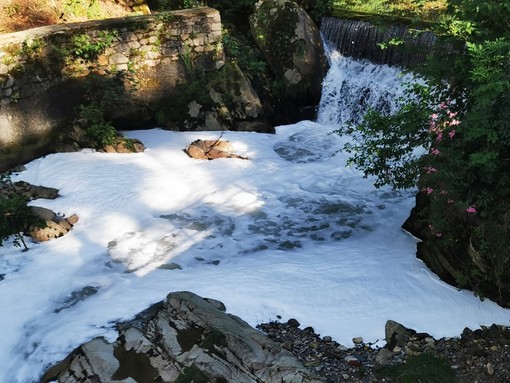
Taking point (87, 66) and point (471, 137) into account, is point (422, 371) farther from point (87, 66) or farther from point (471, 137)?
point (87, 66)

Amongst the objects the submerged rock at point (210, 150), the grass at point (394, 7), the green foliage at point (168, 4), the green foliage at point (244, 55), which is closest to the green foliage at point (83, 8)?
the green foliage at point (168, 4)

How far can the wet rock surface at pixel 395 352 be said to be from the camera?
4.30 meters

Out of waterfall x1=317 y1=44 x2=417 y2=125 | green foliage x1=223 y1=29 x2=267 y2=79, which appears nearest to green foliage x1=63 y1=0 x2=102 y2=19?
green foliage x1=223 y1=29 x2=267 y2=79

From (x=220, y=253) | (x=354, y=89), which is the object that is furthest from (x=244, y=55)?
(x=220, y=253)

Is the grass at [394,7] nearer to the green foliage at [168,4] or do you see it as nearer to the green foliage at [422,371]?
the green foliage at [168,4]

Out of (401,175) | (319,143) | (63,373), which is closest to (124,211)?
(63,373)

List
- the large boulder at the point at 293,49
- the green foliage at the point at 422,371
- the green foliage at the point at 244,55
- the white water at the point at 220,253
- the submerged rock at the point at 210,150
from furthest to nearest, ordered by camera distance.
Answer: the large boulder at the point at 293,49, the green foliage at the point at 244,55, the submerged rock at the point at 210,150, the white water at the point at 220,253, the green foliage at the point at 422,371

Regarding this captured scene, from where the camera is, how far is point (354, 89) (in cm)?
1239

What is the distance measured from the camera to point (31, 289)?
598 cm

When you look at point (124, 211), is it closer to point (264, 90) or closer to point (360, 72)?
point (264, 90)

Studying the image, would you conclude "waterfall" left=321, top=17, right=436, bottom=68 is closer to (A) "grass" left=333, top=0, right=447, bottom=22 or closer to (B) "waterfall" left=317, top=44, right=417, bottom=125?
(B) "waterfall" left=317, top=44, right=417, bottom=125

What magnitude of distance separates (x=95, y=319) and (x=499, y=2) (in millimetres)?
5590

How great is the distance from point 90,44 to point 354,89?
6673 mm

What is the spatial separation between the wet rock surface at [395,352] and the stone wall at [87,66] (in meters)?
6.59
